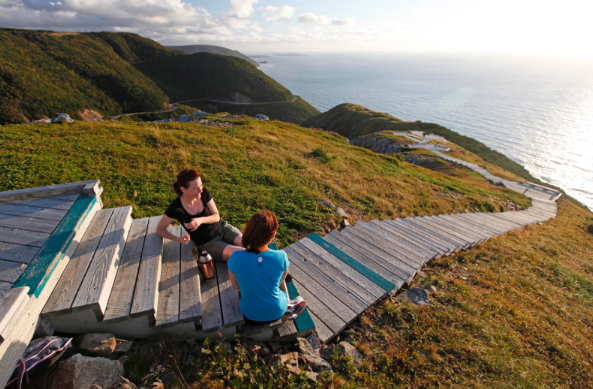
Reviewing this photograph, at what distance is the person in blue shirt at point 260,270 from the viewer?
305 centimetres

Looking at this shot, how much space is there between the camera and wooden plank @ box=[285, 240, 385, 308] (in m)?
4.76

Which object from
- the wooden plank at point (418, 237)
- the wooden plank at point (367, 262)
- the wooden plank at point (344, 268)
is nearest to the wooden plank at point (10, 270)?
the wooden plank at point (344, 268)

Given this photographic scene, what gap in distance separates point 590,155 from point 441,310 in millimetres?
133313

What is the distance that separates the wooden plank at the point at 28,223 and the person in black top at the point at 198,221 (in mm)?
1482

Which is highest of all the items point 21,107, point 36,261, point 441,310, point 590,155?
point 36,261

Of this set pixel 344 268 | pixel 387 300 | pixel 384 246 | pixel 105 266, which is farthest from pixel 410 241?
pixel 105 266

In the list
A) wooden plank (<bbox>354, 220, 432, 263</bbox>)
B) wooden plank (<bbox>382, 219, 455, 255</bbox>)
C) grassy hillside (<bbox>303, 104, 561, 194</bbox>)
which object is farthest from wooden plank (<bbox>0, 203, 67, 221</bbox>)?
grassy hillside (<bbox>303, 104, 561, 194</bbox>)

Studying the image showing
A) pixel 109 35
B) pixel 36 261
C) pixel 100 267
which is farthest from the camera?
pixel 109 35

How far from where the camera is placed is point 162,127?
15914 millimetres

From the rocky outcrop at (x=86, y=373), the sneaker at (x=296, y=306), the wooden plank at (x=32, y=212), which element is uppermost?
the wooden plank at (x=32, y=212)

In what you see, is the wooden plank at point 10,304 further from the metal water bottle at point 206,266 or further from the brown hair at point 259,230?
the brown hair at point 259,230

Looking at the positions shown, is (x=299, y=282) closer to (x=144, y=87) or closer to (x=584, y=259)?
(x=584, y=259)

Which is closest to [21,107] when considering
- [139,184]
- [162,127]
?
[162,127]

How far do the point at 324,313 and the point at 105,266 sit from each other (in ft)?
10.6
